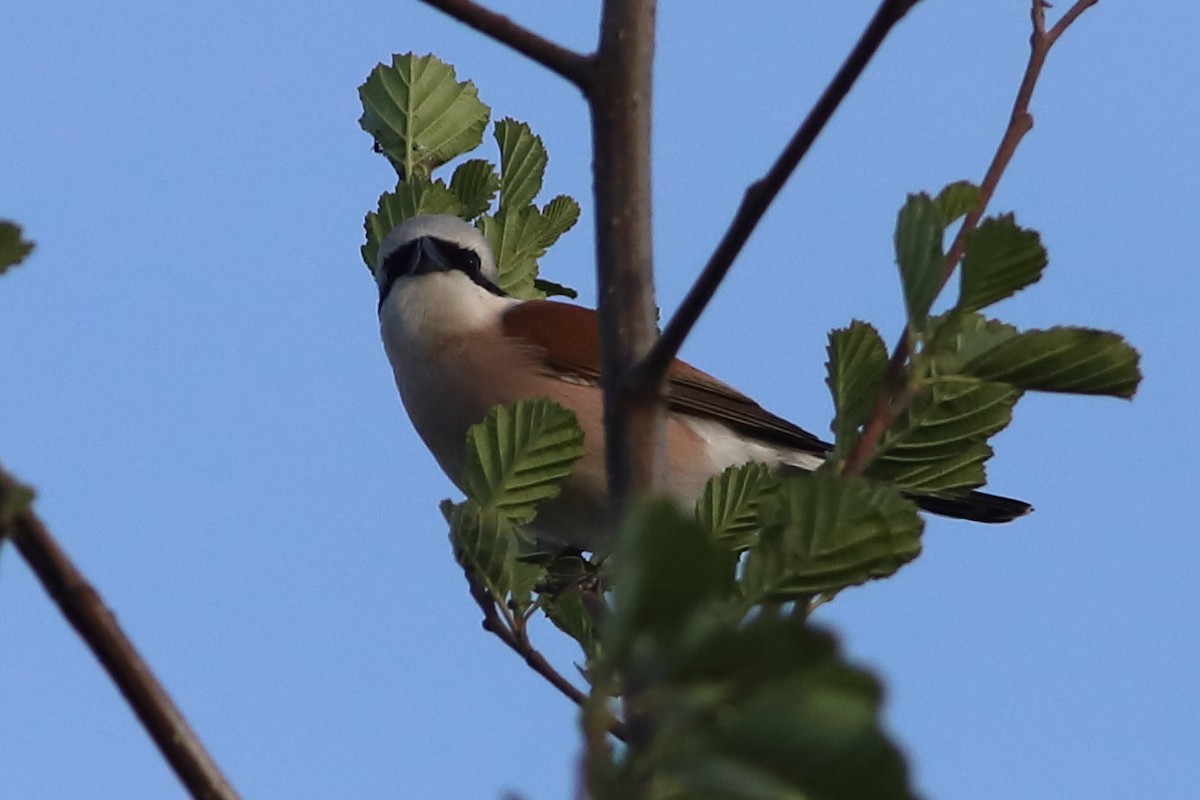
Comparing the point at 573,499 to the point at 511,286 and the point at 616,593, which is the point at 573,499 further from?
the point at 616,593

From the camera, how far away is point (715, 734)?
0.84 metres

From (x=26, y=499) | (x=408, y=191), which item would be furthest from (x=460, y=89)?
(x=26, y=499)

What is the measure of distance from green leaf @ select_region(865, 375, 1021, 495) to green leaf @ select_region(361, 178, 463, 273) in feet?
3.96

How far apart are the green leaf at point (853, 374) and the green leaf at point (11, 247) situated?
1.05m

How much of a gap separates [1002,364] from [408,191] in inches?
57.4

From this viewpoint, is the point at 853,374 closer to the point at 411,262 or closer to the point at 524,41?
the point at 524,41

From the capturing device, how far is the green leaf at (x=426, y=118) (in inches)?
127

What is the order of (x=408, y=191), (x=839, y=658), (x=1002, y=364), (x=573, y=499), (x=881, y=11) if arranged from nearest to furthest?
1. (x=839, y=658)
2. (x=881, y=11)
3. (x=1002, y=364)
4. (x=408, y=191)
5. (x=573, y=499)

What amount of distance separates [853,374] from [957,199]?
Answer: 10.7 inches

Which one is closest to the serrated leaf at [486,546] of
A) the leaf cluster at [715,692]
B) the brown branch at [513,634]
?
the brown branch at [513,634]

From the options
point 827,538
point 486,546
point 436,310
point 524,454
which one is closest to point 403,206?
point 524,454

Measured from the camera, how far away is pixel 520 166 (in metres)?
3.16

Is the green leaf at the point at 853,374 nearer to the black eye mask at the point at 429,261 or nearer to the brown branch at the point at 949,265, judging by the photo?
the brown branch at the point at 949,265

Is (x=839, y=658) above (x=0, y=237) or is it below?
below
